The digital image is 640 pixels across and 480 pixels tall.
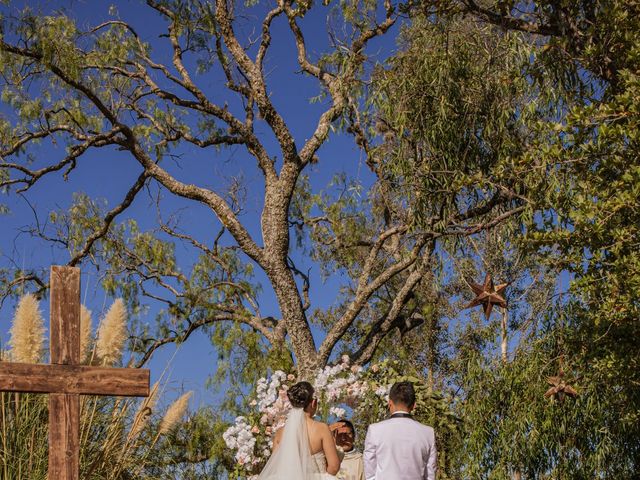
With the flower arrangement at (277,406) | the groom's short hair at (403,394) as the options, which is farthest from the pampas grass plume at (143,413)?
the flower arrangement at (277,406)

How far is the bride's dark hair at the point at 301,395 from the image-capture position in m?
6.51

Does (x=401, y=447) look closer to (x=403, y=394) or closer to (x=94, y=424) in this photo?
(x=403, y=394)

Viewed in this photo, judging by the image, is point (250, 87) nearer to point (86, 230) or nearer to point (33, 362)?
point (86, 230)

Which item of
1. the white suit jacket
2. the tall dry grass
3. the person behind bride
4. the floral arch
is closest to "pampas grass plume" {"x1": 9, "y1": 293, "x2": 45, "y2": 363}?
the tall dry grass

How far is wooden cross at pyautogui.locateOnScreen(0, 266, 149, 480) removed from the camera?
6.00m

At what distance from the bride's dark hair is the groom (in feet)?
4.38

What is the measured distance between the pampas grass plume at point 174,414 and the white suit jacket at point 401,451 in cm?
217

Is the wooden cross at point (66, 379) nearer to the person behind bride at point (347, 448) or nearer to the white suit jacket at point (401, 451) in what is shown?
the person behind bride at point (347, 448)

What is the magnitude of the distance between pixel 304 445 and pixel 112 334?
1848mm

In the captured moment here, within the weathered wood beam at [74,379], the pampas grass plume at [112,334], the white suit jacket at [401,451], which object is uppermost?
the pampas grass plume at [112,334]

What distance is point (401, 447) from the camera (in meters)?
5.11

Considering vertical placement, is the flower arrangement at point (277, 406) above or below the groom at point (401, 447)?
above

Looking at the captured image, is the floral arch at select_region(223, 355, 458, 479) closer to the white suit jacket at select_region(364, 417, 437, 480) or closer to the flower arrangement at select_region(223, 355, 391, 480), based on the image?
the flower arrangement at select_region(223, 355, 391, 480)

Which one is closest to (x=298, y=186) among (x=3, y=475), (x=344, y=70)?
(x=344, y=70)
